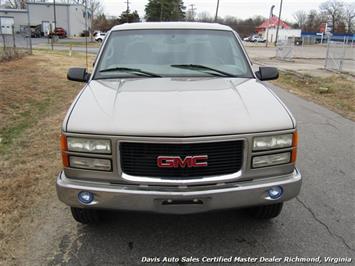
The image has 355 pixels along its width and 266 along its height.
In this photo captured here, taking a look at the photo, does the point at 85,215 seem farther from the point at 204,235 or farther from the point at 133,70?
the point at 133,70

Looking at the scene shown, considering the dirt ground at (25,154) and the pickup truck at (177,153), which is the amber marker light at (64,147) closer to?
the pickup truck at (177,153)

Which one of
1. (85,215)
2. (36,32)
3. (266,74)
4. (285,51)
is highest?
(266,74)

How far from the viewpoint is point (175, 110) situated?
9.57 feet

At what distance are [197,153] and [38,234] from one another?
5.54ft

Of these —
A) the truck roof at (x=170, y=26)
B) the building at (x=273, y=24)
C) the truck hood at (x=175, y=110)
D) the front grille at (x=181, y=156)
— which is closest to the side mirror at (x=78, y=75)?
the truck roof at (x=170, y=26)

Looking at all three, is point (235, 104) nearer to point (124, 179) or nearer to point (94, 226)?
point (124, 179)

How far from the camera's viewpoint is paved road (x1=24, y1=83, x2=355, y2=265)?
3121 mm

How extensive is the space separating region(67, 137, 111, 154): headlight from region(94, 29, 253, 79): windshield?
4.20 feet

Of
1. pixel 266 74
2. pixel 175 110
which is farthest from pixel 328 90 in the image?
pixel 175 110

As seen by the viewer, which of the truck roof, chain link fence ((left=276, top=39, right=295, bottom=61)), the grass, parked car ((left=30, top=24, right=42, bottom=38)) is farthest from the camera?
parked car ((left=30, top=24, right=42, bottom=38))

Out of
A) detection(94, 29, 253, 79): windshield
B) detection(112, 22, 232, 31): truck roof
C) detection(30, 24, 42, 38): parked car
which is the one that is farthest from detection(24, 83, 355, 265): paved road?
detection(30, 24, 42, 38): parked car

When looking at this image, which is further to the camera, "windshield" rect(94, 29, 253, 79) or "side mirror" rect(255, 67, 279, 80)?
"side mirror" rect(255, 67, 279, 80)

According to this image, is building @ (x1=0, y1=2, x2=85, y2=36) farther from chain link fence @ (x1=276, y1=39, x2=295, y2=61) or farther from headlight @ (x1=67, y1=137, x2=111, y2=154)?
headlight @ (x1=67, y1=137, x2=111, y2=154)

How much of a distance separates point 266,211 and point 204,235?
0.62 m
